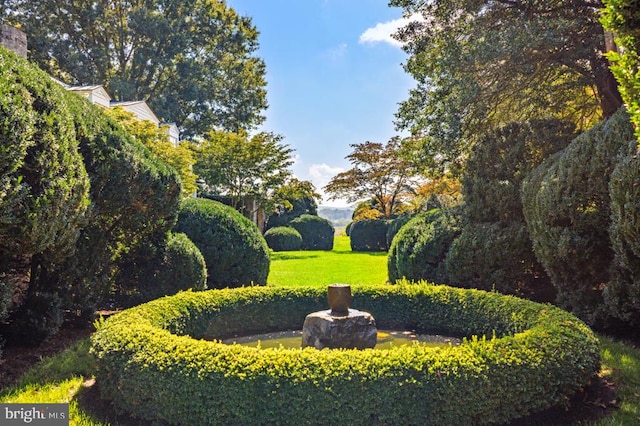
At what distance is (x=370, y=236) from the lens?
22.3m

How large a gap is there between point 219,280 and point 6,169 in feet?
16.4

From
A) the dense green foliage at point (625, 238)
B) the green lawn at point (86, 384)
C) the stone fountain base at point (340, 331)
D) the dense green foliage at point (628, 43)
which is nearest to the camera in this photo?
the dense green foliage at point (628, 43)

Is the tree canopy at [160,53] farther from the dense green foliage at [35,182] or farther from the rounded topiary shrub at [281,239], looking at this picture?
the dense green foliage at [35,182]

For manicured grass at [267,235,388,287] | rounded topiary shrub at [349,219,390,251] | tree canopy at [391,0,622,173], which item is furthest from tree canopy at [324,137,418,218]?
tree canopy at [391,0,622,173]

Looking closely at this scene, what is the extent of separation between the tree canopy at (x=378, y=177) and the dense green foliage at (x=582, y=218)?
67.9 feet

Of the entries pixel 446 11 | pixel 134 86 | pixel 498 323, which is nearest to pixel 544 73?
pixel 446 11

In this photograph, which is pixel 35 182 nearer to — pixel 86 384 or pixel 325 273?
pixel 86 384

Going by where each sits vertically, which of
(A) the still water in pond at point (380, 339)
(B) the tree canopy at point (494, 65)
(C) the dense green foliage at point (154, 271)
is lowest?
(A) the still water in pond at point (380, 339)

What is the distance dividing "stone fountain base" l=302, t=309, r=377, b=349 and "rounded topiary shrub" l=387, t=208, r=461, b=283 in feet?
11.1

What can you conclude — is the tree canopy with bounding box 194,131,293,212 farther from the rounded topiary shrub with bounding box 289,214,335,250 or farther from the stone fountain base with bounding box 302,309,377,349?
the stone fountain base with bounding box 302,309,377,349

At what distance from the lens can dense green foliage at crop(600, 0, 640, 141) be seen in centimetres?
272

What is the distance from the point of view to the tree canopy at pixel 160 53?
78.5 ft

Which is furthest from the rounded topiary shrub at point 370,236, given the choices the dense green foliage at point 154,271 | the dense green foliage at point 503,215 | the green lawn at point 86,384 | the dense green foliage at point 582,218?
the green lawn at point 86,384

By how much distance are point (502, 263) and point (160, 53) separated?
2468 cm
